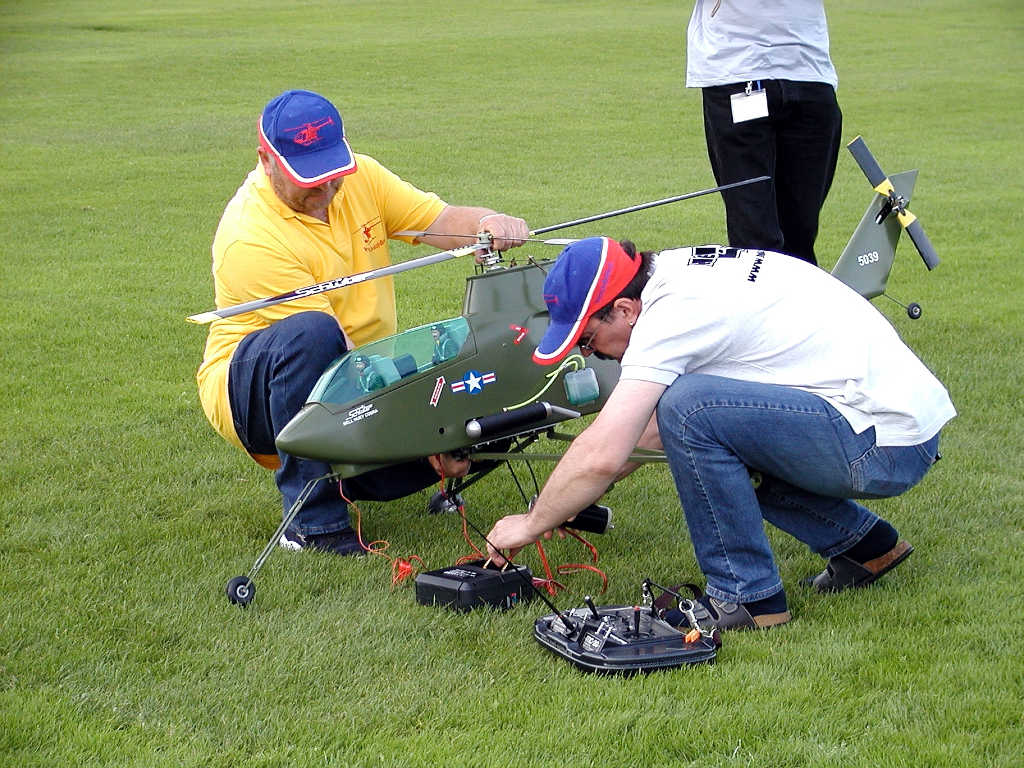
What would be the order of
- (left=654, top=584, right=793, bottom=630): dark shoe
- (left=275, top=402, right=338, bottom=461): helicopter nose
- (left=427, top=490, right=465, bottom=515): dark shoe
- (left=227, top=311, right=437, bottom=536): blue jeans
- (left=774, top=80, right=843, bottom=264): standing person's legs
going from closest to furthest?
(left=654, top=584, right=793, bottom=630): dark shoe, (left=275, top=402, right=338, bottom=461): helicopter nose, (left=227, top=311, right=437, bottom=536): blue jeans, (left=427, top=490, right=465, bottom=515): dark shoe, (left=774, top=80, right=843, bottom=264): standing person's legs

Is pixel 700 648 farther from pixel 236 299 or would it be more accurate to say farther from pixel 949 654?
pixel 236 299

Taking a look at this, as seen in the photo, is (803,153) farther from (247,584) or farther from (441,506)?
(247,584)

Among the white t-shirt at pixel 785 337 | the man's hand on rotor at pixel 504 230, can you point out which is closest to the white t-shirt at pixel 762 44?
the man's hand on rotor at pixel 504 230

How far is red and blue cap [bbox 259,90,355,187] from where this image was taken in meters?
4.86

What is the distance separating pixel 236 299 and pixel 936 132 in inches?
607

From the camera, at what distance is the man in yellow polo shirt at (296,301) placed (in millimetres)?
4797

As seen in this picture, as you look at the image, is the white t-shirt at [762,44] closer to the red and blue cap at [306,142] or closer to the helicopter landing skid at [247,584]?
the red and blue cap at [306,142]

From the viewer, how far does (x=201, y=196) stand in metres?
13.9

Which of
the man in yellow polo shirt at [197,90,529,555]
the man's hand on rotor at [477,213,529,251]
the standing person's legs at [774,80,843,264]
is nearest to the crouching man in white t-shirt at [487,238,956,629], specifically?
the man in yellow polo shirt at [197,90,529,555]

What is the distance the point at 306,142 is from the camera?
192 inches

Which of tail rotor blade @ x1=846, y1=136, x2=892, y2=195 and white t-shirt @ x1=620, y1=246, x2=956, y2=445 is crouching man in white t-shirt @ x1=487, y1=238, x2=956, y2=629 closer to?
white t-shirt @ x1=620, y1=246, x2=956, y2=445

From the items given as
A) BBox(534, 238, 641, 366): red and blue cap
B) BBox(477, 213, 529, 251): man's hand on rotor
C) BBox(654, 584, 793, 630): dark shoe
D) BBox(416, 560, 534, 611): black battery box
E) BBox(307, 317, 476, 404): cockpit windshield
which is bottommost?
BBox(654, 584, 793, 630): dark shoe

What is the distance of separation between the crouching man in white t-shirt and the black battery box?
213mm

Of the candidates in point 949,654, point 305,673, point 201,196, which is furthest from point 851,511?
point 201,196
